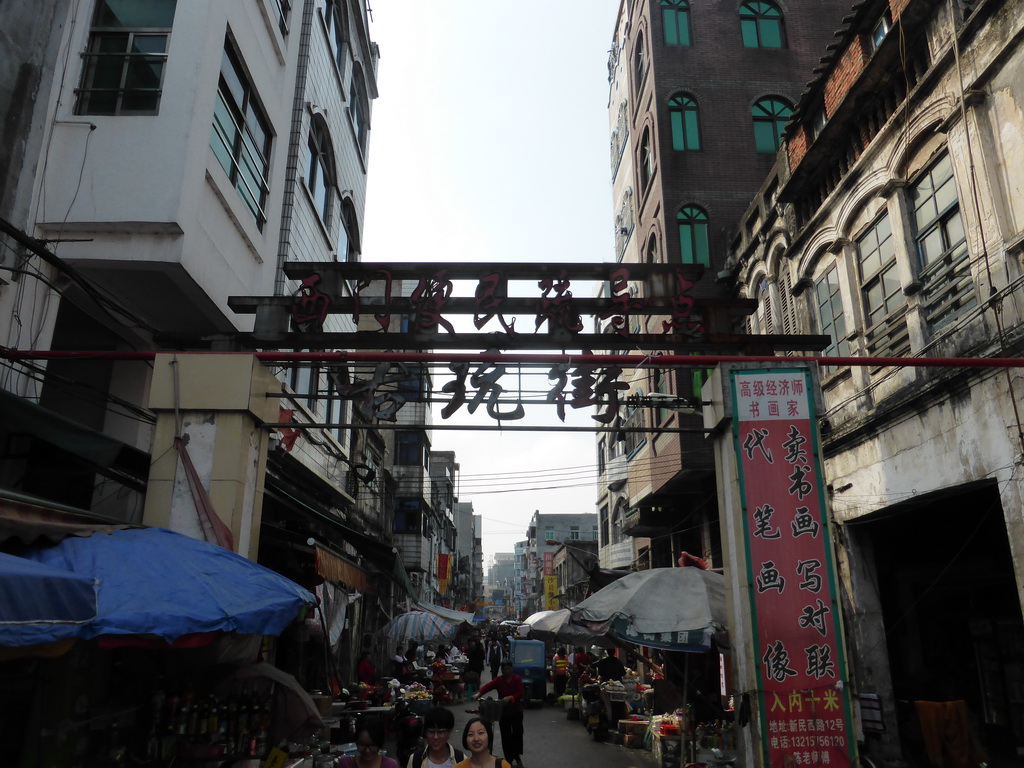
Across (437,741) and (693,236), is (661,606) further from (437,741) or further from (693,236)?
(693,236)

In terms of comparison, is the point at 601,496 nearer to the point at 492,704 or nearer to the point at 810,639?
the point at 492,704

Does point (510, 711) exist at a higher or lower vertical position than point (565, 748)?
higher

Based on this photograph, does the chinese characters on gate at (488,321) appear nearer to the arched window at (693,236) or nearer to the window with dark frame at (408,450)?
the arched window at (693,236)

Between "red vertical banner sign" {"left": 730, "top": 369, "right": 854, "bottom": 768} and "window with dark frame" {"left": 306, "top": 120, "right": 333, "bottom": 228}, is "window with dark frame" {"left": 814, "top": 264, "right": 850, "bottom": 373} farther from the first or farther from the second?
"window with dark frame" {"left": 306, "top": 120, "right": 333, "bottom": 228}

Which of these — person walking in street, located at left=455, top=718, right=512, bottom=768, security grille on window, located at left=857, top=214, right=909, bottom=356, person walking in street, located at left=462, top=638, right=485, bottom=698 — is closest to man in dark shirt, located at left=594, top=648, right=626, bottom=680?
person walking in street, located at left=462, top=638, right=485, bottom=698

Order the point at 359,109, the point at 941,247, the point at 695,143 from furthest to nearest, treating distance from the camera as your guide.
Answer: the point at 359,109
the point at 695,143
the point at 941,247

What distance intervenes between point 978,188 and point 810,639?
19.7ft

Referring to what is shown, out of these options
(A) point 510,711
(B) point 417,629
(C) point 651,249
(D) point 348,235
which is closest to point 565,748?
(A) point 510,711

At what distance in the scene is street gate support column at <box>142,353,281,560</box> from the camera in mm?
8617

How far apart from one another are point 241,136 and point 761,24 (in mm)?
18797

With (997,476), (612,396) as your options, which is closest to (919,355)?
(997,476)

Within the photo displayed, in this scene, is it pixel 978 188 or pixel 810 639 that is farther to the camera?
pixel 978 188

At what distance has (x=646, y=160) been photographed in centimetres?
2430

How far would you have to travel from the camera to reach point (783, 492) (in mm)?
8367
